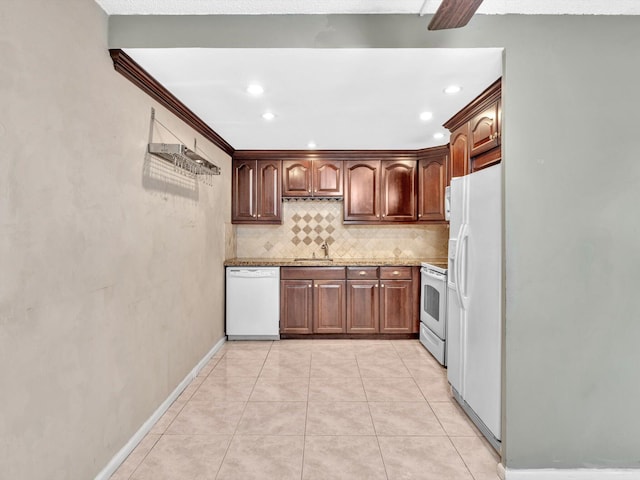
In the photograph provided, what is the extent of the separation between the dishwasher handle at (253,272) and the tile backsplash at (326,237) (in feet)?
1.98

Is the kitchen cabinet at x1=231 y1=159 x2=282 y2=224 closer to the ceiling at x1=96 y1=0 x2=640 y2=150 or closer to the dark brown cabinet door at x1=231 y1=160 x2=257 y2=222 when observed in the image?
the dark brown cabinet door at x1=231 y1=160 x2=257 y2=222

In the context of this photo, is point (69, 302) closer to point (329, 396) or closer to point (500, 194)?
point (329, 396)

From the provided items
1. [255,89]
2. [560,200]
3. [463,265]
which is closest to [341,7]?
[255,89]

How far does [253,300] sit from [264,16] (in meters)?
3.13

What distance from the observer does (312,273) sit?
439 cm

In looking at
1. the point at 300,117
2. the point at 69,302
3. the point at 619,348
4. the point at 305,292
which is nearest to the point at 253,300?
the point at 305,292

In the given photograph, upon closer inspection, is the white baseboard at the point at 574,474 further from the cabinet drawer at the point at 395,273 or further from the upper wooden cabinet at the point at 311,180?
the upper wooden cabinet at the point at 311,180

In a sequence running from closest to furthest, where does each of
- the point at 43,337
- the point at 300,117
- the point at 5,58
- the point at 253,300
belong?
the point at 5,58 < the point at 43,337 < the point at 300,117 < the point at 253,300

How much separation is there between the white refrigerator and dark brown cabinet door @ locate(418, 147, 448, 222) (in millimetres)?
1651

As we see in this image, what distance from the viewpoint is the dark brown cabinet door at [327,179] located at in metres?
4.66

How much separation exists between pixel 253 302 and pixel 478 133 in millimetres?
3033

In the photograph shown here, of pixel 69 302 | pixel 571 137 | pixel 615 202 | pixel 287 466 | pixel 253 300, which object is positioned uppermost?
pixel 571 137

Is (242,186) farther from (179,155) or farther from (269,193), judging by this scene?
(179,155)

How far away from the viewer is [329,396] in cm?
291
